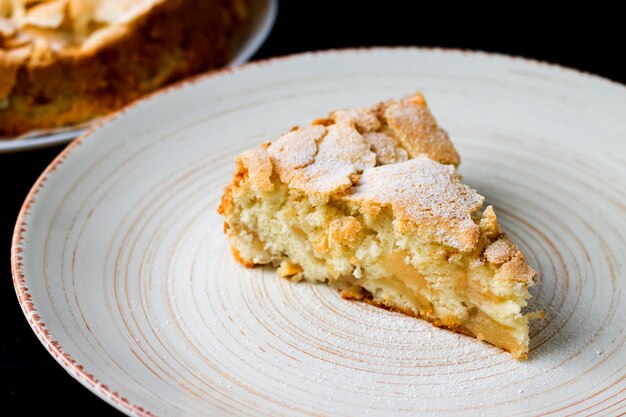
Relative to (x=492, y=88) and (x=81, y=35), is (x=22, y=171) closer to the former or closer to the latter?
(x=81, y=35)

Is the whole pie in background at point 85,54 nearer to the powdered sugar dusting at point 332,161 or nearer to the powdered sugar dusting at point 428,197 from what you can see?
the powdered sugar dusting at point 332,161

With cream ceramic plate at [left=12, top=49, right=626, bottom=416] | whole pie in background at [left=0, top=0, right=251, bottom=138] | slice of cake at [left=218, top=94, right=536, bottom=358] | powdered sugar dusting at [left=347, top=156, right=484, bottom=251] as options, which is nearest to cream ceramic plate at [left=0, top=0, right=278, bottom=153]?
whole pie in background at [left=0, top=0, right=251, bottom=138]

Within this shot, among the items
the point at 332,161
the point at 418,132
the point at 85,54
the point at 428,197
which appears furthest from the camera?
the point at 85,54

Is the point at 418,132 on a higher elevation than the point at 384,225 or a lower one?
higher

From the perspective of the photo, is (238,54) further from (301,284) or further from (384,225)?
(384,225)

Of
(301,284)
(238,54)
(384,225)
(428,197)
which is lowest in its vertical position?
(301,284)

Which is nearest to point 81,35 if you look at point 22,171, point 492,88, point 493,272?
point 22,171

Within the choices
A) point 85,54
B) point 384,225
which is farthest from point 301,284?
point 85,54
